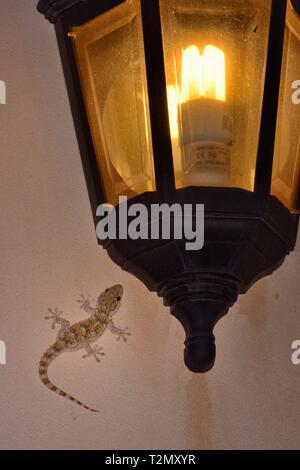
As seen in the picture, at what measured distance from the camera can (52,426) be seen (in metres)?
1.36

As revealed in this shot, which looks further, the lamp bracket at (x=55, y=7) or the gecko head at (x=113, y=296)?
the gecko head at (x=113, y=296)

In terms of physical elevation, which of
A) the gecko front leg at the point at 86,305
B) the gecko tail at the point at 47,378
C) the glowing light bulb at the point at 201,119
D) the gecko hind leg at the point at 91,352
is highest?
the glowing light bulb at the point at 201,119

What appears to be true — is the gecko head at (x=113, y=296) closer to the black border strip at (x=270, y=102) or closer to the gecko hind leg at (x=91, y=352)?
the gecko hind leg at (x=91, y=352)

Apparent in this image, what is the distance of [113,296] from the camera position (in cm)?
140

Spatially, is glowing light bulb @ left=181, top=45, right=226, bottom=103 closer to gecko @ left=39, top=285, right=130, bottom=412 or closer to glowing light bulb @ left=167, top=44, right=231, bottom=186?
glowing light bulb @ left=167, top=44, right=231, bottom=186

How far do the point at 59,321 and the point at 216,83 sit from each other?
45cm

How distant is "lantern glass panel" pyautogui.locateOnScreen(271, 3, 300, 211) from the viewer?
126cm

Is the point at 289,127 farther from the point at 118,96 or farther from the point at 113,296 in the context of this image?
the point at 113,296

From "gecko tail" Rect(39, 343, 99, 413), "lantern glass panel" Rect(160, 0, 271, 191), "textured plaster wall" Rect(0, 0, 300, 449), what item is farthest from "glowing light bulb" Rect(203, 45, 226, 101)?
"gecko tail" Rect(39, 343, 99, 413)

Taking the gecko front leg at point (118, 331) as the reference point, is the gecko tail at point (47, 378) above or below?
below

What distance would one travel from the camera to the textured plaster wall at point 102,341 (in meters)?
1.37

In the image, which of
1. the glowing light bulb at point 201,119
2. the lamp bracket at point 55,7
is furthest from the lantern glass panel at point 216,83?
the lamp bracket at point 55,7
